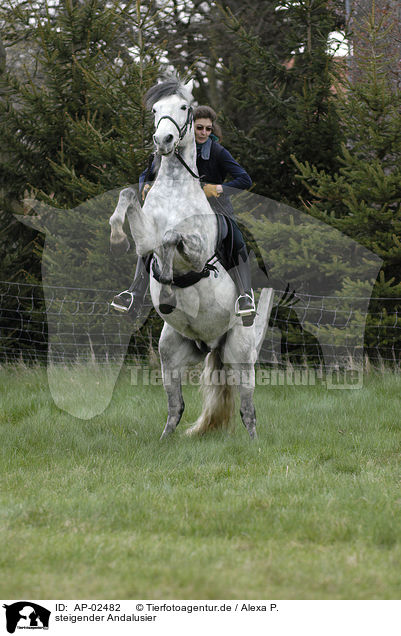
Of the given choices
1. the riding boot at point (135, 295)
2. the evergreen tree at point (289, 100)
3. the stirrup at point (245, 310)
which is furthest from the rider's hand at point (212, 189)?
the evergreen tree at point (289, 100)

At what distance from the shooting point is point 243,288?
237 inches

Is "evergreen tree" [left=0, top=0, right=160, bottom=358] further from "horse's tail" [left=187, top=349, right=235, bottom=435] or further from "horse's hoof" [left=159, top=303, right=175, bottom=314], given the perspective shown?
"horse's hoof" [left=159, top=303, right=175, bottom=314]

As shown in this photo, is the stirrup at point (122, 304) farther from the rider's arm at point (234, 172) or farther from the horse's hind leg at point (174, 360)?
the rider's arm at point (234, 172)

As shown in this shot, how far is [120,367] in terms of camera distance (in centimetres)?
955

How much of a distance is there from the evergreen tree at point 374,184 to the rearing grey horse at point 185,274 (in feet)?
9.98

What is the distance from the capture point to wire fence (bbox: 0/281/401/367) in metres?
9.17

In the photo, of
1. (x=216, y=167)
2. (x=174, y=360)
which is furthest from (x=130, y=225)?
(x=174, y=360)

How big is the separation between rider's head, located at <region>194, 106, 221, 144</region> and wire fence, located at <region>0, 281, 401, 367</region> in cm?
371

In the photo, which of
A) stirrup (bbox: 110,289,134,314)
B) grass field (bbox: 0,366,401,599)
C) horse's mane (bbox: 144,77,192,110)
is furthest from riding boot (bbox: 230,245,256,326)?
horse's mane (bbox: 144,77,192,110)

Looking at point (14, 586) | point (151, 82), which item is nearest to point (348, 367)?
point (151, 82)

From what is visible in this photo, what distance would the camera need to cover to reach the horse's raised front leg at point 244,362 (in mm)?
6281
